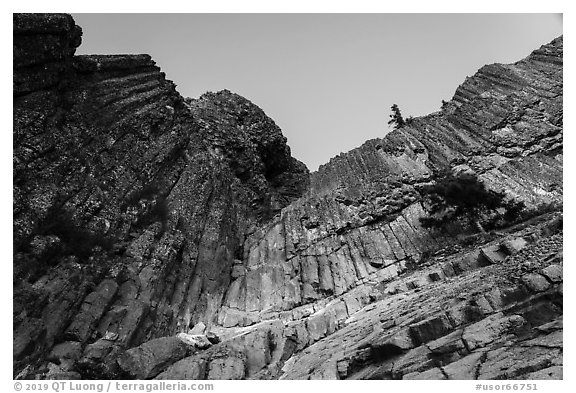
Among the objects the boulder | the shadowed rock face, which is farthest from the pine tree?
the boulder

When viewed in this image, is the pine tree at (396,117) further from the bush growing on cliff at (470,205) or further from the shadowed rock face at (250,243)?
the bush growing on cliff at (470,205)

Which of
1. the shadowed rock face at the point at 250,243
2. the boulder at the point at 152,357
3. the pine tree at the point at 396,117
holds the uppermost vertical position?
the pine tree at the point at 396,117

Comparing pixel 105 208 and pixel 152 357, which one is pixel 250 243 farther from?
pixel 152 357

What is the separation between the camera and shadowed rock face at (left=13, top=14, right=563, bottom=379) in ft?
55.4

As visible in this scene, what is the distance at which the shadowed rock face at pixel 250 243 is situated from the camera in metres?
16.9

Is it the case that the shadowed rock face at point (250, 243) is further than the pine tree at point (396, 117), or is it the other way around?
the pine tree at point (396, 117)

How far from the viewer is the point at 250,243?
4062cm

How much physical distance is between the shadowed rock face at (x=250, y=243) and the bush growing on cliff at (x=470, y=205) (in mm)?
1352

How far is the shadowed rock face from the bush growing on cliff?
135cm

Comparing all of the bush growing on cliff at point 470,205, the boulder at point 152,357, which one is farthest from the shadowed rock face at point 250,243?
the bush growing on cliff at point 470,205

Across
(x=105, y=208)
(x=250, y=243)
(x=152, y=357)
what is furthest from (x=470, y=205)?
(x=105, y=208)

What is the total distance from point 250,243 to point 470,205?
19.7 metres

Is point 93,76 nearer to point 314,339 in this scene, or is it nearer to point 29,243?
point 29,243
